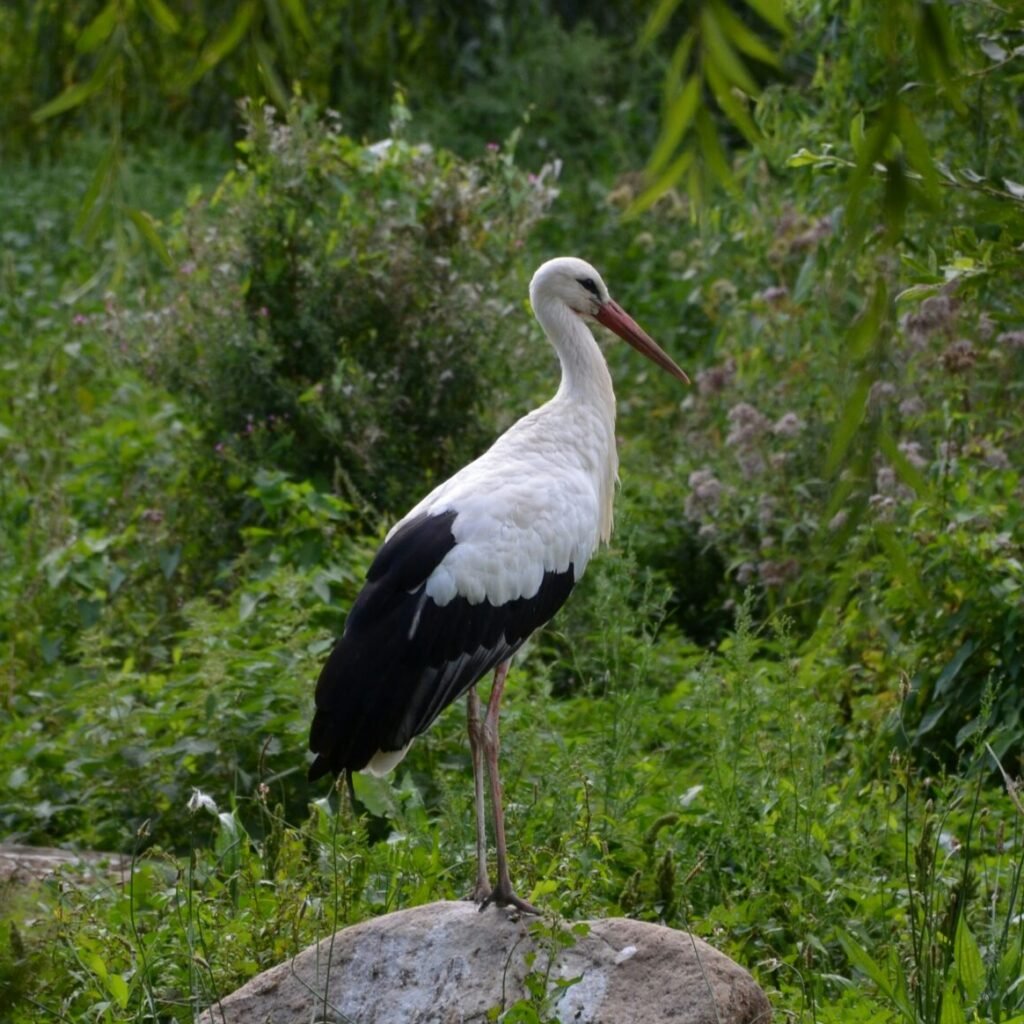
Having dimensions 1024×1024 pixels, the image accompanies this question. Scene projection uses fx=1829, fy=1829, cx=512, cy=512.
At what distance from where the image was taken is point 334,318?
7074 mm

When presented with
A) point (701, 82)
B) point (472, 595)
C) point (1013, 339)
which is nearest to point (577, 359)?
point (472, 595)

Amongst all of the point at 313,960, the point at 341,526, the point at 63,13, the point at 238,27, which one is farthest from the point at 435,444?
the point at 63,13

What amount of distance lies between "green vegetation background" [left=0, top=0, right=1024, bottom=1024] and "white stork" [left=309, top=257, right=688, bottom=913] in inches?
7.6

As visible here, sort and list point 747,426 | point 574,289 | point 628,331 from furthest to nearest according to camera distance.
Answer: point 747,426 → point 628,331 → point 574,289

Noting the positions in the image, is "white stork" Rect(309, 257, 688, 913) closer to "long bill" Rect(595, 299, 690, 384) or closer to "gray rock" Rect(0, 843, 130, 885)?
Result: "long bill" Rect(595, 299, 690, 384)

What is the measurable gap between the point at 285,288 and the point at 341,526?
1.01 metres

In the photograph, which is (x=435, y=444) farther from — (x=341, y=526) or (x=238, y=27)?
(x=238, y=27)

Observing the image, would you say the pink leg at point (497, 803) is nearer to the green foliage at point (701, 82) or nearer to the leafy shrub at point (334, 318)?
the green foliage at point (701, 82)

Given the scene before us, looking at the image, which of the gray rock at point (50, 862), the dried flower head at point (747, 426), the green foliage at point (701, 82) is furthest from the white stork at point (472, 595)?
the green foliage at point (701, 82)

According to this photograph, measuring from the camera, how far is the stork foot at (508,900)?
392 centimetres

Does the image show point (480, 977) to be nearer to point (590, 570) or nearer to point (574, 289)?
point (574, 289)

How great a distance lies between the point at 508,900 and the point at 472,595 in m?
0.74

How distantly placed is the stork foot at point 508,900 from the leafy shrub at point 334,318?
302cm

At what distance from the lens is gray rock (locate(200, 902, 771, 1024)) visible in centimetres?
350
